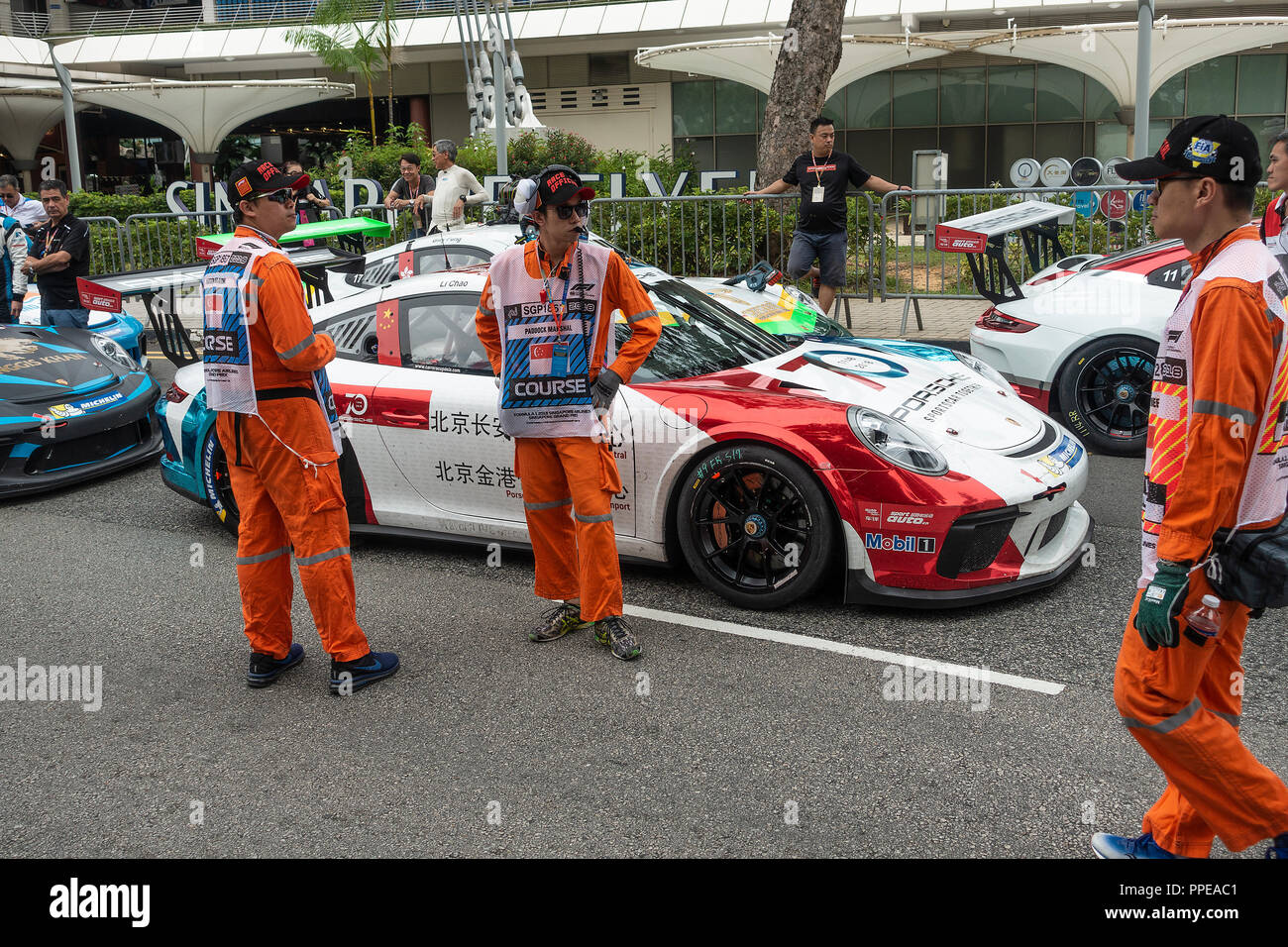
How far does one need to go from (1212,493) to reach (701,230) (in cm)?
998

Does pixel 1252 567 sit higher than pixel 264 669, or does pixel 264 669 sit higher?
pixel 1252 567

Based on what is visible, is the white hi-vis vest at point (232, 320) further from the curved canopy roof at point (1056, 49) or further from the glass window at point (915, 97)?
the glass window at point (915, 97)

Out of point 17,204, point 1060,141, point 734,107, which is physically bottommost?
point 17,204

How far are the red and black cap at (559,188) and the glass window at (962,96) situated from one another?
28.7 meters

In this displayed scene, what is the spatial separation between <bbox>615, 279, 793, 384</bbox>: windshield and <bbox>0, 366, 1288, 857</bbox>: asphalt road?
0.96 m

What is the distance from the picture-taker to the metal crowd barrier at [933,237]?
33.6 feet

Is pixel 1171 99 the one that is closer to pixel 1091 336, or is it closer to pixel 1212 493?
pixel 1091 336

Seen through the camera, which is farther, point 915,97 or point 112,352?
point 915,97

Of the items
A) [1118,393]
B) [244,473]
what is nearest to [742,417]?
[244,473]

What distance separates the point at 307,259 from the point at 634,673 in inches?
163

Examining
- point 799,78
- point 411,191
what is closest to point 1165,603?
point 411,191

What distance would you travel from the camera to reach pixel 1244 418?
2.51 m

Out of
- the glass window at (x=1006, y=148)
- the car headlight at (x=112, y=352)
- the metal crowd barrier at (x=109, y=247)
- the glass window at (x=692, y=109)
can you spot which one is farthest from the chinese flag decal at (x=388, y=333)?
the glass window at (x=692, y=109)
